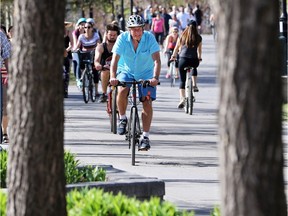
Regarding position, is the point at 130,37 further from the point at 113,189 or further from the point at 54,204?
the point at 54,204

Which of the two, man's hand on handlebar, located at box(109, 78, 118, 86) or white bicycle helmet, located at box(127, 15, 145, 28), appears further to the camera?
white bicycle helmet, located at box(127, 15, 145, 28)

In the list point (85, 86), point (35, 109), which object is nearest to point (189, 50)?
point (85, 86)

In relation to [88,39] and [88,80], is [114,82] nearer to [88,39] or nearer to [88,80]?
[88,80]

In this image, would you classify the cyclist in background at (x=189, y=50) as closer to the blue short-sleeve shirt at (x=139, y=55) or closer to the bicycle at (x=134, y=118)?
the blue short-sleeve shirt at (x=139, y=55)

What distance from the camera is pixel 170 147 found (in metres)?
17.8

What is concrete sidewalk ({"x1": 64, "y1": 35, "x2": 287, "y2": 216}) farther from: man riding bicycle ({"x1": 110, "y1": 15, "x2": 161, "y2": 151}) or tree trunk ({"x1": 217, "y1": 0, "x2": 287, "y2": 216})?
tree trunk ({"x1": 217, "y1": 0, "x2": 287, "y2": 216})

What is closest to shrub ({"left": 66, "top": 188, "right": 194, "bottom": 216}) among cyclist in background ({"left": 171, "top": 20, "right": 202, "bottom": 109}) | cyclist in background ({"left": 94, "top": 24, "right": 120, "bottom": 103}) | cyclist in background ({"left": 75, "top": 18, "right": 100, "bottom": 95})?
cyclist in background ({"left": 94, "top": 24, "right": 120, "bottom": 103})

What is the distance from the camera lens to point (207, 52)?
171 feet

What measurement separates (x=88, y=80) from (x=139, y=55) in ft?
34.9

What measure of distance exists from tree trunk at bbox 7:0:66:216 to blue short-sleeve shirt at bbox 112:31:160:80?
8460 millimetres

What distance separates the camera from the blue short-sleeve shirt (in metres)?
16.2

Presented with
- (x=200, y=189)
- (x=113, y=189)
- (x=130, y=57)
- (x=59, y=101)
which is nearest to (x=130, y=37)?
(x=130, y=57)

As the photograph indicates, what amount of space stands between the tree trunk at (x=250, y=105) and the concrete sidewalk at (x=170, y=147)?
5.32 meters

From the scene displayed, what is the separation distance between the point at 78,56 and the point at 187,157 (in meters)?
11.6
